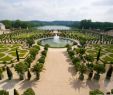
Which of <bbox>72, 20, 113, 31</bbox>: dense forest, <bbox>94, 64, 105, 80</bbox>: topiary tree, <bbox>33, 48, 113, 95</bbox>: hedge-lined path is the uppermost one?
<bbox>72, 20, 113, 31</bbox>: dense forest

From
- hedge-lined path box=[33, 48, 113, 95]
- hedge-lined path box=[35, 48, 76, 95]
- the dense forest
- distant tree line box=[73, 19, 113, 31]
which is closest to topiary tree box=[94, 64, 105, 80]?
hedge-lined path box=[33, 48, 113, 95]

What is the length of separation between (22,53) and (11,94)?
2016 cm

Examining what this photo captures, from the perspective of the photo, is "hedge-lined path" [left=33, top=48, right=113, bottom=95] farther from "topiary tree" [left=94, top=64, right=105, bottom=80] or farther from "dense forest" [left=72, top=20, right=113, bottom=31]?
"dense forest" [left=72, top=20, right=113, bottom=31]

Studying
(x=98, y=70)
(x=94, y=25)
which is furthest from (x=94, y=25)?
→ (x=98, y=70)

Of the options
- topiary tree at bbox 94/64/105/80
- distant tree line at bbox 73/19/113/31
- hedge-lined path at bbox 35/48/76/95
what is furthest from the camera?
distant tree line at bbox 73/19/113/31

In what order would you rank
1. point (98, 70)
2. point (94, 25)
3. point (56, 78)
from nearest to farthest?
point (98, 70) → point (56, 78) → point (94, 25)

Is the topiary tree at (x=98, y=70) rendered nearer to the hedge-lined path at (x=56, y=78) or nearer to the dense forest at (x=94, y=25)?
the hedge-lined path at (x=56, y=78)

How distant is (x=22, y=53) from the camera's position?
40.7m

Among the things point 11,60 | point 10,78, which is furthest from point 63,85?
point 11,60

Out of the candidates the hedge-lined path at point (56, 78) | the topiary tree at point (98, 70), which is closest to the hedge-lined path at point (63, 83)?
the hedge-lined path at point (56, 78)

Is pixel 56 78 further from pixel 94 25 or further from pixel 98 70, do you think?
pixel 94 25

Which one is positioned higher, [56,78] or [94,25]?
[94,25]

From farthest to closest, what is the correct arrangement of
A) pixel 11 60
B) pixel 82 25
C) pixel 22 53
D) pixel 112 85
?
1. pixel 82 25
2. pixel 22 53
3. pixel 11 60
4. pixel 112 85

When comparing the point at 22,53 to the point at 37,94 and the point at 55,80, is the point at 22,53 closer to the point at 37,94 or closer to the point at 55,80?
the point at 55,80
